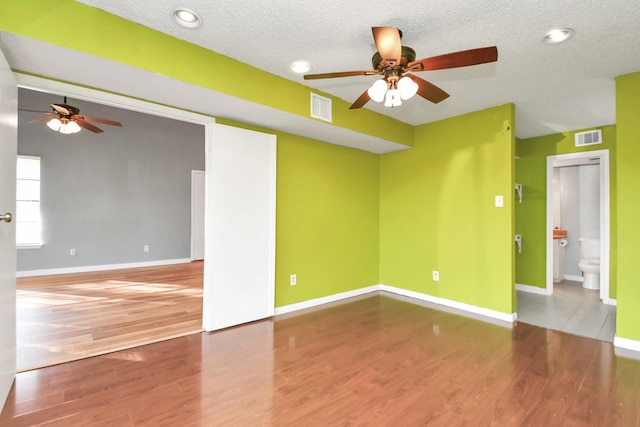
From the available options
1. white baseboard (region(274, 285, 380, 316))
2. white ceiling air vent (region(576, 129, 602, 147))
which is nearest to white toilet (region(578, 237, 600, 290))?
white ceiling air vent (region(576, 129, 602, 147))

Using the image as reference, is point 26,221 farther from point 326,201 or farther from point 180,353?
point 326,201

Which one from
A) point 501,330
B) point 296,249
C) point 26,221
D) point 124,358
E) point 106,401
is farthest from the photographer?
point 26,221

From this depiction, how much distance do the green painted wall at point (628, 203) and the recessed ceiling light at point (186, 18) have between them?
12.0 feet

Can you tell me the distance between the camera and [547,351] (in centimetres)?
256

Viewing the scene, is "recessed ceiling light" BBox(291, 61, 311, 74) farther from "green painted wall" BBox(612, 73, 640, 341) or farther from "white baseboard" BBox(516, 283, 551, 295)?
"white baseboard" BBox(516, 283, 551, 295)

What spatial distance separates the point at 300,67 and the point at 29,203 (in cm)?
573

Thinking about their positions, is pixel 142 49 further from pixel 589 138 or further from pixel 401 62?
pixel 589 138

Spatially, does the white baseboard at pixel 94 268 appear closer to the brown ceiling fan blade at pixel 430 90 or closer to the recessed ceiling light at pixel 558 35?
the brown ceiling fan blade at pixel 430 90

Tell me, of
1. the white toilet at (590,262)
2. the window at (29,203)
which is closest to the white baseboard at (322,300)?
the white toilet at (590,262)

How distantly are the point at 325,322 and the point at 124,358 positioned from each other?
1874mm

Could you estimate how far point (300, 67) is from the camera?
2596mm

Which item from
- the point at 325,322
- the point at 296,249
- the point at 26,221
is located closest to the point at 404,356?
the point at 325,322

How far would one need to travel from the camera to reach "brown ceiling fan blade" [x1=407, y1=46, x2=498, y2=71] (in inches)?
65.2

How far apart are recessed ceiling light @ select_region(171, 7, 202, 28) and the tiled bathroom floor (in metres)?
4.26
